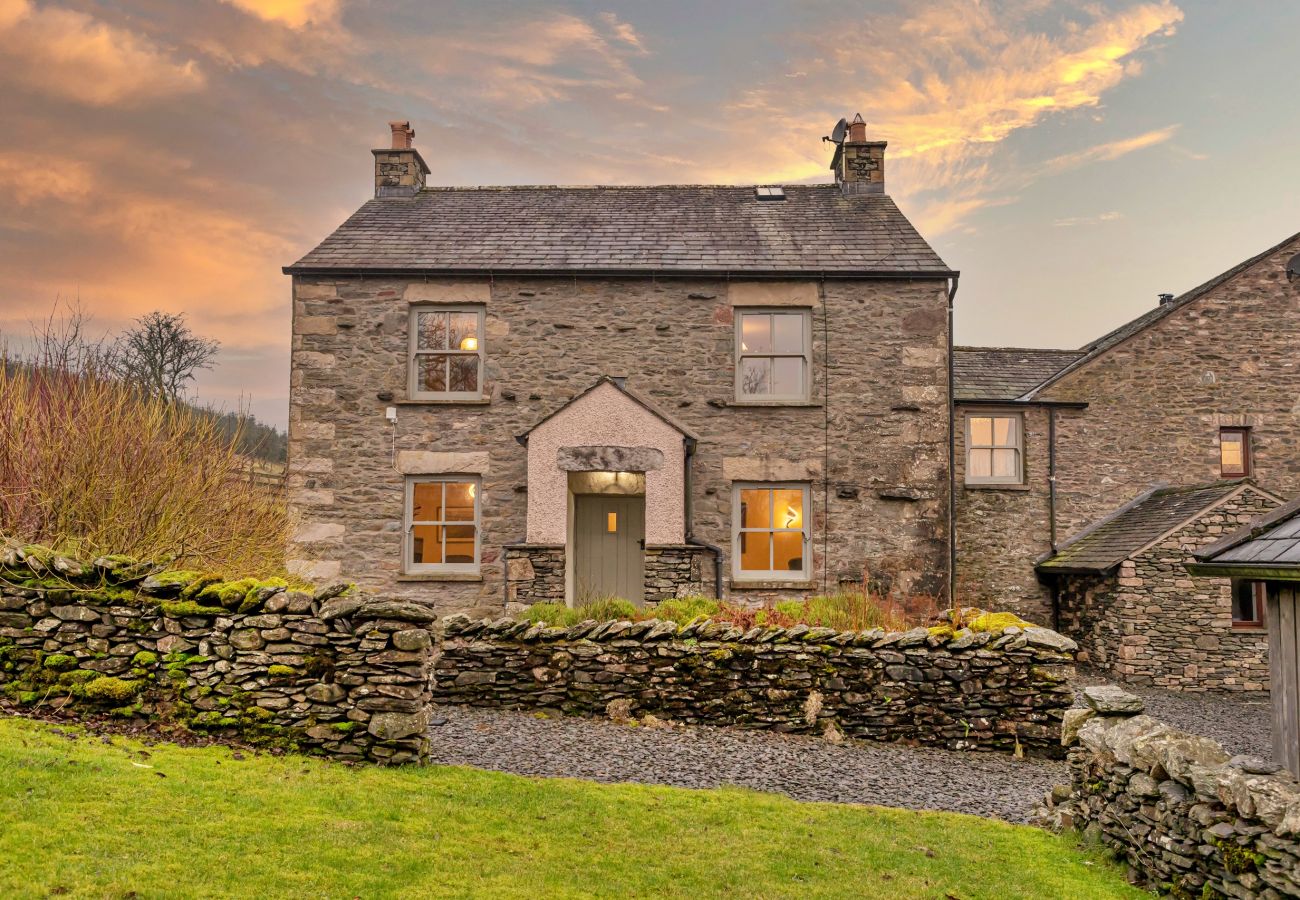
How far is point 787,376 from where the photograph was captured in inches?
551

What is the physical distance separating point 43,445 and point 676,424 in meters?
8.23

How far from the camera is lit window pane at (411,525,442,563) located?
1358 centimetres

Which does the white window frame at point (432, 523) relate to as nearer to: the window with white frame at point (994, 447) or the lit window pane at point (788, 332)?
the lit window pane at point (788, 332)

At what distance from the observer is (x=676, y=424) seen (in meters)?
12.9

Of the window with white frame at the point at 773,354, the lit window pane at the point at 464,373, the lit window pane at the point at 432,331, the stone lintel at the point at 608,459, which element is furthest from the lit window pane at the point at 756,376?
the lit window pane at the point at 432,331

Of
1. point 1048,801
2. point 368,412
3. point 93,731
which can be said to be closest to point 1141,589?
point 1048,801

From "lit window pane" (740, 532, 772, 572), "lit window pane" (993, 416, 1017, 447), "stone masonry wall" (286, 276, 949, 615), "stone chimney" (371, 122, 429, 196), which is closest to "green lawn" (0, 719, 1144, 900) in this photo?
"lit window pane" (740, 532, 772, 572)

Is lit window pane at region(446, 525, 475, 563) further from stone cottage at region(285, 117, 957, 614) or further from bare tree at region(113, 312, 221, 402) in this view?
bare tree at region(113, 312, 221, 402)

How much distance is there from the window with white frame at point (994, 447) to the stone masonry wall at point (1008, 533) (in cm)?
17

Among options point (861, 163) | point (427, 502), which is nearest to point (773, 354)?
point (861, 163)

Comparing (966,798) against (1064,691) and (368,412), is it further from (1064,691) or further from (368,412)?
(368,412)

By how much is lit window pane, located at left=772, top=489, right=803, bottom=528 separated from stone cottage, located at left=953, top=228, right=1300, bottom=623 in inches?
156

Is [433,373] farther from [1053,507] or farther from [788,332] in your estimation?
[1053,507]

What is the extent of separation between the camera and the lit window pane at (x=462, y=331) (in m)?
14.0
